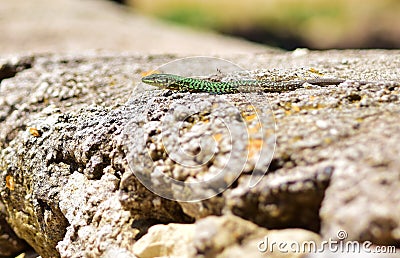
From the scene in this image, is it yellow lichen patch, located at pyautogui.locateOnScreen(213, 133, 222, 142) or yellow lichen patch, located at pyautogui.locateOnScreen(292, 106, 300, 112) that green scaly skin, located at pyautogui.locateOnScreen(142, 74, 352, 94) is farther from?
yellow lichen patch, located at pyautogui.locateOnScreen(213, 133, 222, 142)

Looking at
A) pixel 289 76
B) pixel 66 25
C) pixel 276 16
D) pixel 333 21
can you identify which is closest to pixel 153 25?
pixel 66 25

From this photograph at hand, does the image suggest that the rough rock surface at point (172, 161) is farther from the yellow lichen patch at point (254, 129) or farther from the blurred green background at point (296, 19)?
the blurred green background at point (296, 19)

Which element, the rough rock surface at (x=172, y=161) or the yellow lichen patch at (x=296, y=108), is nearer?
the rough rock surface at (x=172, y=161)

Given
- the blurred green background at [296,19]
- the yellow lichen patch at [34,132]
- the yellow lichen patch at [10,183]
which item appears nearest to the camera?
the yellow lichen patch at [34,132]

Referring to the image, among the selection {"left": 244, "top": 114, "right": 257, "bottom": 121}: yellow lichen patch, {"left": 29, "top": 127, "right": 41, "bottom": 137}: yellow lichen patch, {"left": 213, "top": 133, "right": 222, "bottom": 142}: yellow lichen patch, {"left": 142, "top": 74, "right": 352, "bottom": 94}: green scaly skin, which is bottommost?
{"left": 29, "top": 127, "right": 41, "bottom": 137}: yellow lichen patch

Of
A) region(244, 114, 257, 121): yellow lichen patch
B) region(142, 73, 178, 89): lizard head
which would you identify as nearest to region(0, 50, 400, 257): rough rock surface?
region(244, 114, 257, 121): yellow lichen patch

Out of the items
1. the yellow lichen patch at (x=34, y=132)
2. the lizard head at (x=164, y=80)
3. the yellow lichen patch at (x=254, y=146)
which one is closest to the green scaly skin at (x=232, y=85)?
the lizard head at (x=164, y=80)

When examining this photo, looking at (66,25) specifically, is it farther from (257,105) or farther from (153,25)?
(257,105)
